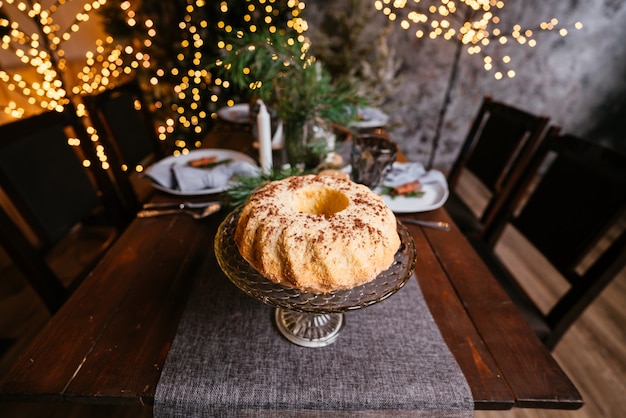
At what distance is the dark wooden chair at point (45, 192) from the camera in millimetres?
913

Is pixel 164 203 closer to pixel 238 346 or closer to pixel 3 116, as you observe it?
pixel 238 346

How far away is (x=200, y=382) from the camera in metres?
0.56

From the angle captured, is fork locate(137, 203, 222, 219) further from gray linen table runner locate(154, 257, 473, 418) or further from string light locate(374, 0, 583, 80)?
string light locate(374, 0, 583, 80)

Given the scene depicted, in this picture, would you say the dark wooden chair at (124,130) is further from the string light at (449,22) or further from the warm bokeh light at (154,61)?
the string light at (449,22)

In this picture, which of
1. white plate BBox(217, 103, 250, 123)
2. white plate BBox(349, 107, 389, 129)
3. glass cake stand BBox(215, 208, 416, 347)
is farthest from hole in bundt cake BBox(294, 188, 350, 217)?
white plate BBox(217, 103, 250, 123)

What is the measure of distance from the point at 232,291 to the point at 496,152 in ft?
4.63

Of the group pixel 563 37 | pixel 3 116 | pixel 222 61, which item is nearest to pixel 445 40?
pixel 563 37

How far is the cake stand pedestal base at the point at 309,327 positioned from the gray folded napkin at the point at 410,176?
0.56 metres

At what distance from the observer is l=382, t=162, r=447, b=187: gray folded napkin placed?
1.11m

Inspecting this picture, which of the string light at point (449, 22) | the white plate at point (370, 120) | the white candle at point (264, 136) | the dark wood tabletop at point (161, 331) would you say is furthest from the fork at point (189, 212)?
the string light at point (449, 22)

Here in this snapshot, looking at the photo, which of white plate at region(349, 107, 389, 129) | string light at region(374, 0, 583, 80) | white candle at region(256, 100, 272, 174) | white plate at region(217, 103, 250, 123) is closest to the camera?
white candle at region(256, 100, 272, 174)

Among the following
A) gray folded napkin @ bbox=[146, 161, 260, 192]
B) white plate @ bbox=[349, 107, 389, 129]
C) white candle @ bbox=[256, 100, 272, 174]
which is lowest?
white plate @ bbox=[349, 107, 389, 129]

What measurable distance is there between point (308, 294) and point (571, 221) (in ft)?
3.29

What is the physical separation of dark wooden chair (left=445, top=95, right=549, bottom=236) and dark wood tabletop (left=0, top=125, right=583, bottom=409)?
666 mm
